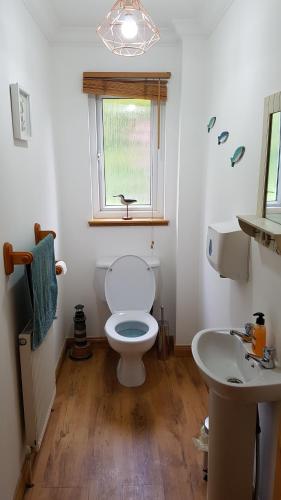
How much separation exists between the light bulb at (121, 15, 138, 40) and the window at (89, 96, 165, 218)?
3.70 feet

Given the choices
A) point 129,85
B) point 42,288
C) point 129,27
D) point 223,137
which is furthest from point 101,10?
point 42,288

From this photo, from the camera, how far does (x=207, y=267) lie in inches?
99.4

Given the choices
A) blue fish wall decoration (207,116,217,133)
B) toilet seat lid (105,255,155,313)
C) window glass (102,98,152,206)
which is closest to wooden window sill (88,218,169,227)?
window glass (102,98,152,206)

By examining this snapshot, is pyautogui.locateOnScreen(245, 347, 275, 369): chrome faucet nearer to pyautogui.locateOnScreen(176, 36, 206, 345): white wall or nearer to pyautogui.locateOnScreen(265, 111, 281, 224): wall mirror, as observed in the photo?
pyautogui.locateOnScreen(265, 111, 281, 224): wall mirror

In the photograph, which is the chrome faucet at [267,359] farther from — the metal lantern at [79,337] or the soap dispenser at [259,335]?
the metal lantern at [79,337]

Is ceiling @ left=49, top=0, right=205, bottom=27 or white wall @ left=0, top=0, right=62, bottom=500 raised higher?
ceiling @ left=49, top=0, right=205, bottom=27

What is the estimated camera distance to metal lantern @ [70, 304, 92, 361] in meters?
2.87

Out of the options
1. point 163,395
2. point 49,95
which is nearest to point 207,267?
point 163,395

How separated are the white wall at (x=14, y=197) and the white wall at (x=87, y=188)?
44cm

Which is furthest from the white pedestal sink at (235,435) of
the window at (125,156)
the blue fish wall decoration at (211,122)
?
the window at (125,156)

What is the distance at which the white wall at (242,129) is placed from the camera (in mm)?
1441

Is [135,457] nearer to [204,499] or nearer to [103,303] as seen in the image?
[204,499]

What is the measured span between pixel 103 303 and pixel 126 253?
0.45m

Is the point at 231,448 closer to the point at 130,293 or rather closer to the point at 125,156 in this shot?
the point at 130,293
